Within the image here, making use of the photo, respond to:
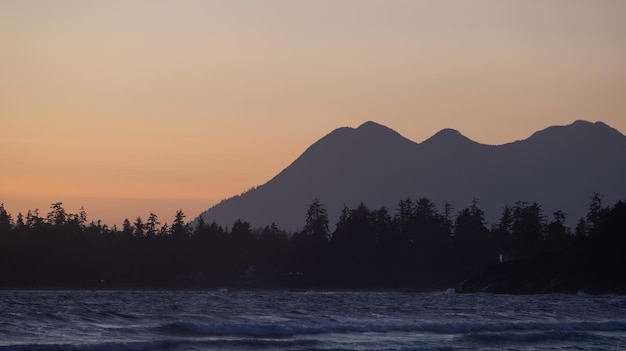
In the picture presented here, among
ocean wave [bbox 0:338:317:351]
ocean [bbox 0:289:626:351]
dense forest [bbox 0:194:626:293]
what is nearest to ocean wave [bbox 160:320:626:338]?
ocean [bbox 0:289:626:351]

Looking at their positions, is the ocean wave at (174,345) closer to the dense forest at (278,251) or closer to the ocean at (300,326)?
the ocean at (300,326)

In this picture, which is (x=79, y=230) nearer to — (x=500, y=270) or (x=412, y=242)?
(x=412, y=242)

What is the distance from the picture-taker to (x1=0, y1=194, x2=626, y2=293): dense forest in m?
125

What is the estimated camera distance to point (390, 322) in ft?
176

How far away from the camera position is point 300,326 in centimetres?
5094

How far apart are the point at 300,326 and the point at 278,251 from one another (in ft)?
284

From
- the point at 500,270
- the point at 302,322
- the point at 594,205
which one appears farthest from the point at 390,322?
the point at 594,205

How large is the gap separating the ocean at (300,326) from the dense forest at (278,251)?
56966 mm

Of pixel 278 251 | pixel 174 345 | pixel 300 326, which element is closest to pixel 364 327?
pixel 300 326

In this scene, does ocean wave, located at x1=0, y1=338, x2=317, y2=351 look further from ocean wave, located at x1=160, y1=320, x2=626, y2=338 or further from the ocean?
ocean wave, located at x1=160, y1=320, x2=626, y2=338

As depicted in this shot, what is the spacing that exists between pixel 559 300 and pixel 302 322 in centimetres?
2885

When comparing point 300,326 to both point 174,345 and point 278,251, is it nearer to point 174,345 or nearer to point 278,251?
point 174,345

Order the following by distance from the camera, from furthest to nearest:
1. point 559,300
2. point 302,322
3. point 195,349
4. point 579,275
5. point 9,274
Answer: point 9,274 → point 579,275 → point 559,300 → point 302,322 → point 195,349

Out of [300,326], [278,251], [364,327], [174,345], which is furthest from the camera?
[278,251]
